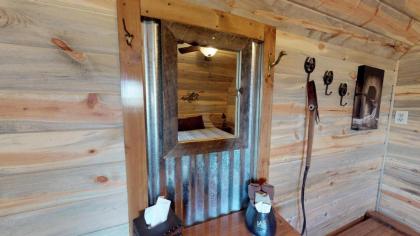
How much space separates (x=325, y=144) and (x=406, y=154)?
97cm

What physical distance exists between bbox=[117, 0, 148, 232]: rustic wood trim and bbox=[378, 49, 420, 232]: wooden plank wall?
2148mm

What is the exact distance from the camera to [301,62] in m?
1.10

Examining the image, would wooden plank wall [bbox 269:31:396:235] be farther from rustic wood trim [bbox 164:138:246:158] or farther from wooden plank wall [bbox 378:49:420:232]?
rustic wood trim [bbox 164:138:246:158]

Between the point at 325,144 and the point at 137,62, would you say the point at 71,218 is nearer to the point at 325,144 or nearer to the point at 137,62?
the point at 137,62

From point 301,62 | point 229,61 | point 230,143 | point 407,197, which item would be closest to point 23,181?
point 230,143

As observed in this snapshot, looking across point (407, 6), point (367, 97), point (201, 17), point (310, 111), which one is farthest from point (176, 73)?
point (367, 97)

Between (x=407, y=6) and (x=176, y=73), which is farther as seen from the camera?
(x=407, y=6)

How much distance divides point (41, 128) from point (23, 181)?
181 millimetres

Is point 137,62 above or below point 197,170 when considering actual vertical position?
above

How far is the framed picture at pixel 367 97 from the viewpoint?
1.38 m

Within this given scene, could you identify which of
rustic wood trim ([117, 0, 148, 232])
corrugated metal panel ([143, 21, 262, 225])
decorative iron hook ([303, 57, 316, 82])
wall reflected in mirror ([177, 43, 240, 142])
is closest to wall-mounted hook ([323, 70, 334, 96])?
decorative iron hook ([303, 57, 316, 82])

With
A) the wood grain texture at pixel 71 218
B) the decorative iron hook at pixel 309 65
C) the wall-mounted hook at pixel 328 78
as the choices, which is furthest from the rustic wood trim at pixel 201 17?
the wood grain texture at pixel 71 218

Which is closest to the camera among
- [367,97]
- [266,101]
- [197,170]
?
[197,170]

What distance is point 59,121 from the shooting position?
61 cm
